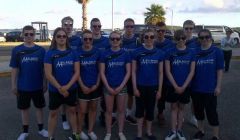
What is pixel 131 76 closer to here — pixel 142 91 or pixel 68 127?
pixel 142 91

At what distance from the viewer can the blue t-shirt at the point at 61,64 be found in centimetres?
575

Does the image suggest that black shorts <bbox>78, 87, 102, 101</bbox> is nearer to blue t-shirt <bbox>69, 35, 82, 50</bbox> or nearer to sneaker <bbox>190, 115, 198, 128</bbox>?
blue t-shirt <bbox>69, 35, 82, 50</bbox>

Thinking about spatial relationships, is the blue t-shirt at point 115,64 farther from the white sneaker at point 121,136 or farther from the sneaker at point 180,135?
the sneaker at point 180,135

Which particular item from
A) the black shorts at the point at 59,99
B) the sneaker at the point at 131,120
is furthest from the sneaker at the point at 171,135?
the black shorts at the point at 59,99

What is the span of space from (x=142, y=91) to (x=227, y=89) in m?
5.60

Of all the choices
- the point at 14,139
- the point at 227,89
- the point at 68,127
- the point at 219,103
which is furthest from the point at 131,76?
the point at 227,89

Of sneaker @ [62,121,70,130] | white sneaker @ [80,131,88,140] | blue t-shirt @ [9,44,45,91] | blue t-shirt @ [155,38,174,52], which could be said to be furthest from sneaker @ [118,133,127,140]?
blue t-shirt @ [155,38,174,52]

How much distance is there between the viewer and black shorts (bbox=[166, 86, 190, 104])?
20.5 feet

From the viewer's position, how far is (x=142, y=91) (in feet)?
20.2

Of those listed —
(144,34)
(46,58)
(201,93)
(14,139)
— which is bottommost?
(14,139)

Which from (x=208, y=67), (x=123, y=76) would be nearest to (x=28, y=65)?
(x=123, y=76)

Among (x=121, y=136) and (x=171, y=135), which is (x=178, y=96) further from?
(x=121, y=136)

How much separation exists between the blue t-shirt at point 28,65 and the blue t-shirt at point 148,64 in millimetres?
1610

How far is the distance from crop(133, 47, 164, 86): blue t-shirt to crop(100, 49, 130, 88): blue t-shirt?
20 centimetres
